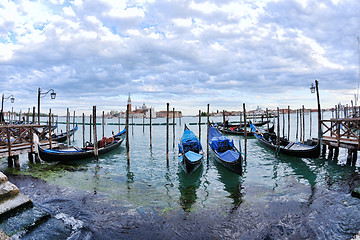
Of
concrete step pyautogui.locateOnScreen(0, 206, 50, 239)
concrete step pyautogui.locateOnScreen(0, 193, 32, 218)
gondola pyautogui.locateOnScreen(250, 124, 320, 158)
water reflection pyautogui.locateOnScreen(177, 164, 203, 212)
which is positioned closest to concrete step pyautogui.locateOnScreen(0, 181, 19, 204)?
concrete step pyautogui.locateOnScreen(0, 193, 32, 218)

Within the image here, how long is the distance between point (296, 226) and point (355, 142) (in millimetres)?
6903

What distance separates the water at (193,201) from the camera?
4527 mm

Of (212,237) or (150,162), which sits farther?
(150,162)

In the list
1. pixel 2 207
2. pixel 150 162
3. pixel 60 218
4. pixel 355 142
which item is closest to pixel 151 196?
pixel 60 218

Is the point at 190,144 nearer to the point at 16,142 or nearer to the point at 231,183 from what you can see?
the point at 231,183

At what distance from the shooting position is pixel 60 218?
4.96 m

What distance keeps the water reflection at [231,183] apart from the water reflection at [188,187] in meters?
0.90

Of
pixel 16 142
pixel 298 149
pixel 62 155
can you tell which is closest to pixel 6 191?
pixel 62 155

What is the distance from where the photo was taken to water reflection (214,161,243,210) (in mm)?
6281

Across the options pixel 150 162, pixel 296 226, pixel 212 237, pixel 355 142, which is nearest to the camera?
pixel 212 237

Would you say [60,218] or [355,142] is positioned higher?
[355,142]

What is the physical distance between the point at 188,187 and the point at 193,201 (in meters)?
1.25

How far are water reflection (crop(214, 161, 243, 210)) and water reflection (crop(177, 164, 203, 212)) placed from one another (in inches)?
35.6

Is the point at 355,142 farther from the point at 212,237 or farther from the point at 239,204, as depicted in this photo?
the point at 212,237
